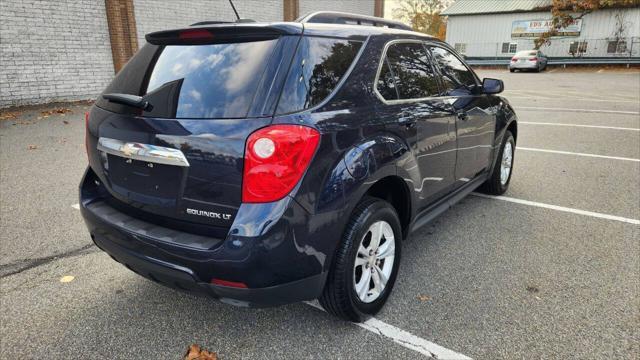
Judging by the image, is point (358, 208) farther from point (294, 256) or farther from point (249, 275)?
point (249, 275)

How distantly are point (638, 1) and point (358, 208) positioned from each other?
3957cm

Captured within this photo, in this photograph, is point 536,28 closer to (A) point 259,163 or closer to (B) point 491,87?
(B) point 491,87

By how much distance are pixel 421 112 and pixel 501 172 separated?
7.71ft

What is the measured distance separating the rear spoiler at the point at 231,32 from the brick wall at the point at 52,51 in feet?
34.0

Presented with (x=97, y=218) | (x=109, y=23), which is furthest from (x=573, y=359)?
(x=109, y=23)

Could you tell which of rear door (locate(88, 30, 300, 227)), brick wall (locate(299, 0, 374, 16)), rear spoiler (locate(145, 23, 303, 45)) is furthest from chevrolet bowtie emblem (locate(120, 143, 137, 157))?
brick wall (locate(299, 0, 374, 16))

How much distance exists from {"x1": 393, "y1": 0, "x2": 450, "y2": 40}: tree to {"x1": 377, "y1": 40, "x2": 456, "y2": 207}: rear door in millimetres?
52461

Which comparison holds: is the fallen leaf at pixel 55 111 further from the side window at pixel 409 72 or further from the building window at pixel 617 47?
→ the building window at pixel 617 47

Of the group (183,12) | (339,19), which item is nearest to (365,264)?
(339,19)

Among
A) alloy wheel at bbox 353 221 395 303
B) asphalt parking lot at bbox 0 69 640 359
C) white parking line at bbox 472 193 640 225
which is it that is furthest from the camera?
white parking line at bbox 472 193 640 225

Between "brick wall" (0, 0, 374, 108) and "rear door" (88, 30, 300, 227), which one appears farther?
"brick wall" (0, 0, 374, 108)

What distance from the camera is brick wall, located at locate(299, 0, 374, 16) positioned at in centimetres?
1862

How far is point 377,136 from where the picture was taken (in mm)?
2596

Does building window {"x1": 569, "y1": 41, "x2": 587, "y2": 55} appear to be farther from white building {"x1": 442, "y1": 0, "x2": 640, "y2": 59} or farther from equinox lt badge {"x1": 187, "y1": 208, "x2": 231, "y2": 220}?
equinox lt badge {"x1": 187, "y1": 208, "x2": 231, "y2": 220}
